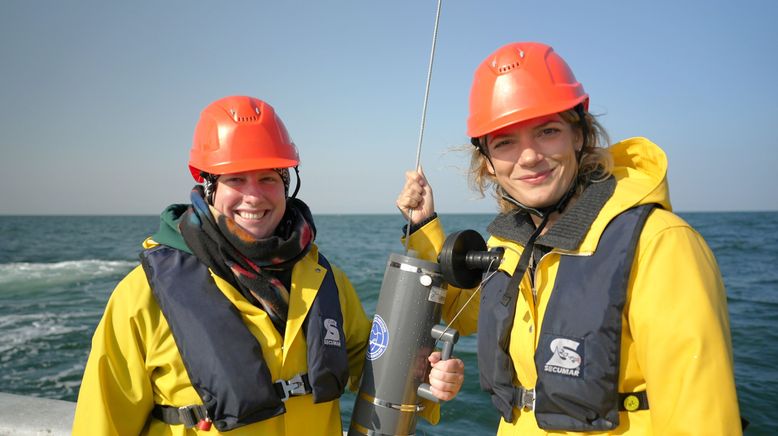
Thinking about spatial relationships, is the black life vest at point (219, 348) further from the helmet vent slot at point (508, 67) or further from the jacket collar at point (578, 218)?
the helmet vent slot at point (508, 67)

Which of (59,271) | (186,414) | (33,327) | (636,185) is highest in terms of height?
(636,185)

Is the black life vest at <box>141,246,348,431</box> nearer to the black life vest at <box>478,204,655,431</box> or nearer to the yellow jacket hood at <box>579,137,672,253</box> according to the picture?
the black life vest at <box>478,204,655,431</box>

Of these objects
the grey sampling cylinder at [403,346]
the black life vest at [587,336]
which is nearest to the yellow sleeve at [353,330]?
the grey sampling cylinder at [403,346]

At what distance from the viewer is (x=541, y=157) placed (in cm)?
233

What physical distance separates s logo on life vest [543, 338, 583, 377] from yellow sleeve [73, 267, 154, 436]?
5.68ft

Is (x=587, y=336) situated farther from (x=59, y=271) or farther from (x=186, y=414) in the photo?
(x=59, y=271)

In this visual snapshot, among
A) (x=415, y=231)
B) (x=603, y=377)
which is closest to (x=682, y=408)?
(x=603, y=377)

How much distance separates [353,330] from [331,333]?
0.36m

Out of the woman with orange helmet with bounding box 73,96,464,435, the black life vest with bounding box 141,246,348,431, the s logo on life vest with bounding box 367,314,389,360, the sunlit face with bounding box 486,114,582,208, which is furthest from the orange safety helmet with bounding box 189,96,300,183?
the sunlit face with bounding box 486,114,582,208

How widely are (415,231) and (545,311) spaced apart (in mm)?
1124

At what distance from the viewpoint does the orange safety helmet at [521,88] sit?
7.54 ft

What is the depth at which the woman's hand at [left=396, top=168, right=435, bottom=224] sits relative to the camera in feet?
10.6

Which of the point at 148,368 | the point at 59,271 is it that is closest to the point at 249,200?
the point at 148,368

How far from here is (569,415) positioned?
215 cm
